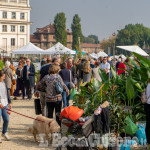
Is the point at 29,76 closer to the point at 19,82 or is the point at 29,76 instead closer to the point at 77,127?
the point at 19,82

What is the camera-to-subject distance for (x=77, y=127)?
19.9 ft

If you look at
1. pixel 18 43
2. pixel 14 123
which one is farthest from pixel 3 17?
pixel 14 123

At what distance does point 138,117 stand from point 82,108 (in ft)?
3.81

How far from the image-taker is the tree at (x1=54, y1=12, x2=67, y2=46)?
8700cm

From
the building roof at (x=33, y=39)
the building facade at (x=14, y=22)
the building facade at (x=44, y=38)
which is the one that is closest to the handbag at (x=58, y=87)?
the building facade at (x=14, y=22)

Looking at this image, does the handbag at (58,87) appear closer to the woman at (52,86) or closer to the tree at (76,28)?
the woman at (52,86)

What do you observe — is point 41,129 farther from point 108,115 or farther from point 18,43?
point 18,43

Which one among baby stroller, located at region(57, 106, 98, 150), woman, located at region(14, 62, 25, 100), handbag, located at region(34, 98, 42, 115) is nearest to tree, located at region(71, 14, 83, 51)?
woman, located at region(14, 62, 25, 100)

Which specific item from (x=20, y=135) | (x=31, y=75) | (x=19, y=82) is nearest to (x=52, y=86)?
(x=20, y=135)

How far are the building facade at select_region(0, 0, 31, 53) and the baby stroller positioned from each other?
71517 mm

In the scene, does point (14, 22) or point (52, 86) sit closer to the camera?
point (52, 86)

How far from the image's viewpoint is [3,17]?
77062mm

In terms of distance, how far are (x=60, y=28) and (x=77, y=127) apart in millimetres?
83430

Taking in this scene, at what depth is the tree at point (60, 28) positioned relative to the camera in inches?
3425
